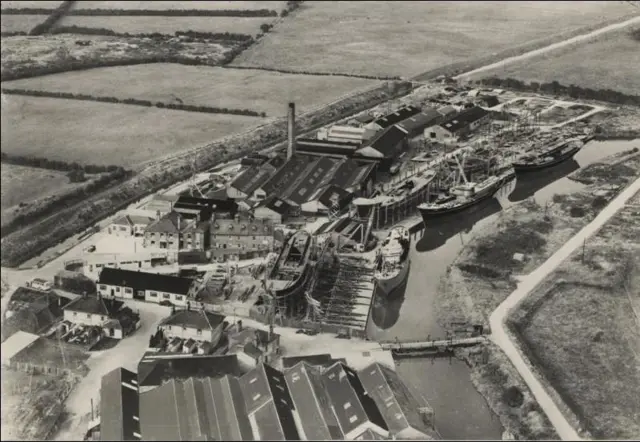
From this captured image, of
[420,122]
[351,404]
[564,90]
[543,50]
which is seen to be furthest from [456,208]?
[543,50]

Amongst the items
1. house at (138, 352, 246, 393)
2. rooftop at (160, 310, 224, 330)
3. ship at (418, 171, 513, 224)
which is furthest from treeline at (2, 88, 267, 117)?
house at (138, 352, 246, 393)

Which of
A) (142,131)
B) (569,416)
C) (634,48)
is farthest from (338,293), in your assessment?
(634,48)

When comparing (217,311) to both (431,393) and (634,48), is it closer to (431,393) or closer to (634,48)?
(431,393)

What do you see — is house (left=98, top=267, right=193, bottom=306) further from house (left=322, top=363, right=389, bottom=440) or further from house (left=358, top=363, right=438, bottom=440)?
house (left=358, top=363, right=438, bottom=440)

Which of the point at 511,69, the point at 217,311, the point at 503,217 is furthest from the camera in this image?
the point at 511,69

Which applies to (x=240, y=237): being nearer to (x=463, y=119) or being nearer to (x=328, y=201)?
(x=328, y=201)

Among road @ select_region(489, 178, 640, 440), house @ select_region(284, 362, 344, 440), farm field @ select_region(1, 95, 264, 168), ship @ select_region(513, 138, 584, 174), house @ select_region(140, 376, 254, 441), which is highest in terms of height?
house @ select_region(140, 376, 254, 441)
